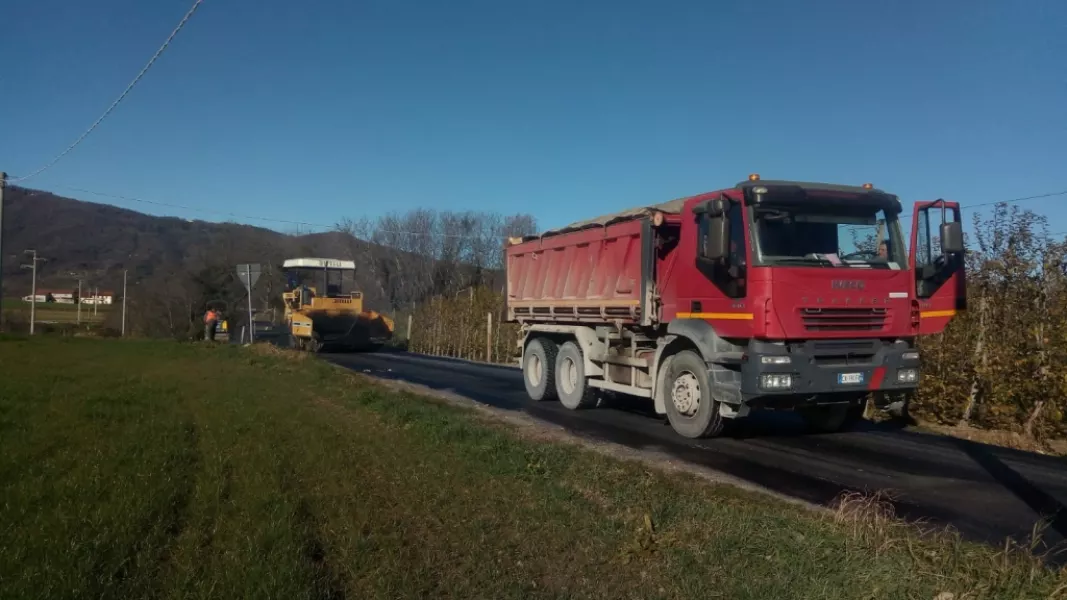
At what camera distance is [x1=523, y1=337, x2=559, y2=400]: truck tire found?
13766 millimetres

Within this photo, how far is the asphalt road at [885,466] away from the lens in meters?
6.18

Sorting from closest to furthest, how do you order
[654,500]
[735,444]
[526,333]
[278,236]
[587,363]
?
[654,500]
[735,444]
[587,363]
[526,333]
[278,236]

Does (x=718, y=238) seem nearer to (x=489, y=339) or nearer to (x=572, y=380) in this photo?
(x=572, y=380)

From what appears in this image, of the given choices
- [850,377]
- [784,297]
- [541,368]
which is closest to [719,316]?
[784,297]

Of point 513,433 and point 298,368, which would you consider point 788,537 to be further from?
point 298,368

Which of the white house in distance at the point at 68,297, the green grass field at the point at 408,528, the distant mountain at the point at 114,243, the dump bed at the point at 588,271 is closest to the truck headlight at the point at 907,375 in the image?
the dump bed at the point at 588,271

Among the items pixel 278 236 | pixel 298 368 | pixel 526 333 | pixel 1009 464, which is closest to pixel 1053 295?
pixel 1009 464

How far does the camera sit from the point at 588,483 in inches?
253

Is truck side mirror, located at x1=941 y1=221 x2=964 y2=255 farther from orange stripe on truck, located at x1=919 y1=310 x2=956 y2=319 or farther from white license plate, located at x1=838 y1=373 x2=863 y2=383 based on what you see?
white license plate, located at x1=838 y1=373 x2=863 y2=383

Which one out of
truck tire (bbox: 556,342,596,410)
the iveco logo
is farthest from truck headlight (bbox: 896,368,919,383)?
truck tire (bbox: 556,342,596,410)

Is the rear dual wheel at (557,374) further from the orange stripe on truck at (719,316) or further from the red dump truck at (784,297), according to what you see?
the orange stripe on truck at (719,316)

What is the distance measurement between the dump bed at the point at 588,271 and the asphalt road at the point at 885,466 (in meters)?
1.68

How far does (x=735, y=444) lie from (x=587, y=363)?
3.48 metres

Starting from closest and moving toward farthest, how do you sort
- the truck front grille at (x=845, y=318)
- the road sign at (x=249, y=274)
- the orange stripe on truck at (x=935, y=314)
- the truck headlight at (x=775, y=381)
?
the truck headlight at (x=775, y=381), the truck front grille at (x=845, y=318), the orange stripe on truck at (x=935, y=314), the road sign at (x=249, y=274)
